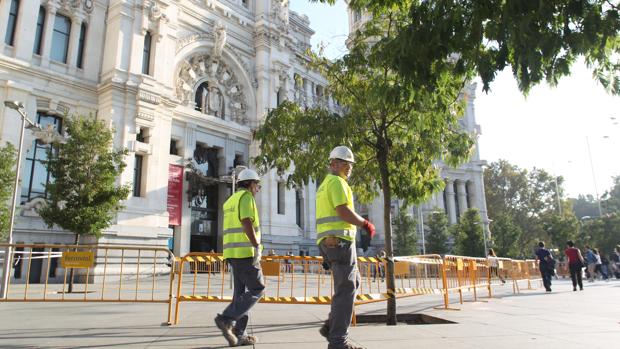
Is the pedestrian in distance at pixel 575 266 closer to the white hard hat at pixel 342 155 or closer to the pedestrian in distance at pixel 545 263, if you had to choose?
the pedestrian in distance at pixel 545 263

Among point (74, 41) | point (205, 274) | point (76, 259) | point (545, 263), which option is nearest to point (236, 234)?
point (76, 259)

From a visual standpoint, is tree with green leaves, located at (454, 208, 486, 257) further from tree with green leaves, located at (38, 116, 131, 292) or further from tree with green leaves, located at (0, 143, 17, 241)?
tree with green leaves, located at (0, 143, 17, 241)

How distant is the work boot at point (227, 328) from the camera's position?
477 centimetres

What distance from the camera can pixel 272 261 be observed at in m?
7.42

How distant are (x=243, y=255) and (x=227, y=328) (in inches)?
34.4

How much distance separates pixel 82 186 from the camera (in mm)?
16125

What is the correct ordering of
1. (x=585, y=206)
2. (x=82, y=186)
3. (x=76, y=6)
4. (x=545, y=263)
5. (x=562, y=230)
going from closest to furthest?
(x=545, y=263), (x=82, y=186), (x=76, y=6), (x=562, y=230), (x=585, y=206)

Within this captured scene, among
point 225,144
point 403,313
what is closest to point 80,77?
point 225,144

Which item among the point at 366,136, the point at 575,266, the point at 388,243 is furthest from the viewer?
the point at 575,266

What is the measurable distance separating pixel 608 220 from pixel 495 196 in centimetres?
1390

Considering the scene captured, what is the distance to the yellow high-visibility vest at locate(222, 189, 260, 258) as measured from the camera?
5211 millimetres

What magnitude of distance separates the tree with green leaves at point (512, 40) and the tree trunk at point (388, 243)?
307cm

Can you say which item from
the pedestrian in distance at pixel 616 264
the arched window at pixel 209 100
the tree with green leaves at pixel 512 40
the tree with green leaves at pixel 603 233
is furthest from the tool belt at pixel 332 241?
the tree with green leaves at pixel 603 233

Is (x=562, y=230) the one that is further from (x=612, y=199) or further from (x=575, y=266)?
(x=612, y=199)
